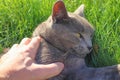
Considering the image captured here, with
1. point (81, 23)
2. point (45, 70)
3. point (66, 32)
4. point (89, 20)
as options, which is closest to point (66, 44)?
point (66, 32)

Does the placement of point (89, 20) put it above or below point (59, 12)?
below

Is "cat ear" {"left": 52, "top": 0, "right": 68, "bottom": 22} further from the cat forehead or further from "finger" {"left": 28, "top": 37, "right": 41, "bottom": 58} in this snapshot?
"finger" {"left": 28, "top": 37, "right": 41, "bottom": 58}

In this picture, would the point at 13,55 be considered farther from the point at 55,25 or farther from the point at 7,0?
the point at 7,0

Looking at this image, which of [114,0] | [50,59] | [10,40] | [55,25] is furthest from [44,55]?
[114,0]

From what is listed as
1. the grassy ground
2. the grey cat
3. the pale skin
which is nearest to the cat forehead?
the grey cat

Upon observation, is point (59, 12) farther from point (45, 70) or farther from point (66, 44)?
point (45, 70)

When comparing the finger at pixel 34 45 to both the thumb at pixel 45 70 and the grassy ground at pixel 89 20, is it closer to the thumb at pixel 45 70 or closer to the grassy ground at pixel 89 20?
the thumb at pixel 45 70
